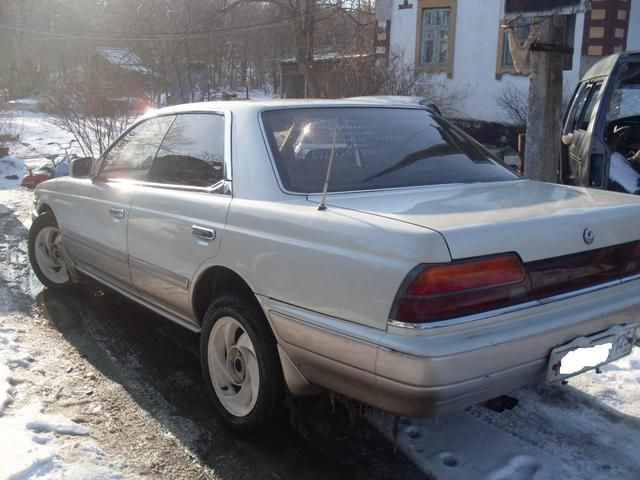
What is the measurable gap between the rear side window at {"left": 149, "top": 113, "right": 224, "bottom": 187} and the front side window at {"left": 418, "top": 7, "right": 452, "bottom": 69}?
15.1 metres

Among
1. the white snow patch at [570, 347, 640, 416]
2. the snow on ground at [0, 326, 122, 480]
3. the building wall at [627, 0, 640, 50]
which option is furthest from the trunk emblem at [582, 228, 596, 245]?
the building wall at [627, 0, 640, 50]

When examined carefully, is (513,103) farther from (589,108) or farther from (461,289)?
(461,289)

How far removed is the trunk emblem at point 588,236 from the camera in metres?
2.65

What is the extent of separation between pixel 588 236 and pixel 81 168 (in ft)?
12.4

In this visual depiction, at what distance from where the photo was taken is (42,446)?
117 inches

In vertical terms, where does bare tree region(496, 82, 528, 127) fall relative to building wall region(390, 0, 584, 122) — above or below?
below

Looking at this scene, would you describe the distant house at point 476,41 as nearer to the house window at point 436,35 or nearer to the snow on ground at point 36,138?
the house window at point 436,35

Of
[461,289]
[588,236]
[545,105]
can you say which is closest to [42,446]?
[461,289]

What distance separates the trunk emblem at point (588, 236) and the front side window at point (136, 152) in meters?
2.63

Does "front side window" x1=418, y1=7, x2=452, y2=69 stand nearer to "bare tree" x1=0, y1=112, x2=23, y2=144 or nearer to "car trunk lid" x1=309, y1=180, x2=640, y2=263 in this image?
"bare tree" x1=0, y1=112, x2=23, y2=144

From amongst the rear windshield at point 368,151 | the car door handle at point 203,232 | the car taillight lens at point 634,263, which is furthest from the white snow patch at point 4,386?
the car taillight lens at point 634,263

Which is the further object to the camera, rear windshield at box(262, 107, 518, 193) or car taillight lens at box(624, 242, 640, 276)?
rear windshield at box(262, 107, 518, 193)

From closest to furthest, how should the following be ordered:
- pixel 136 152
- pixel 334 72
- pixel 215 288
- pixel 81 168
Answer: pixel 215 288, pixel 136 152, pixel 81 168, pixel 334 72

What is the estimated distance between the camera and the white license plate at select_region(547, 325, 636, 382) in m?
2.57
